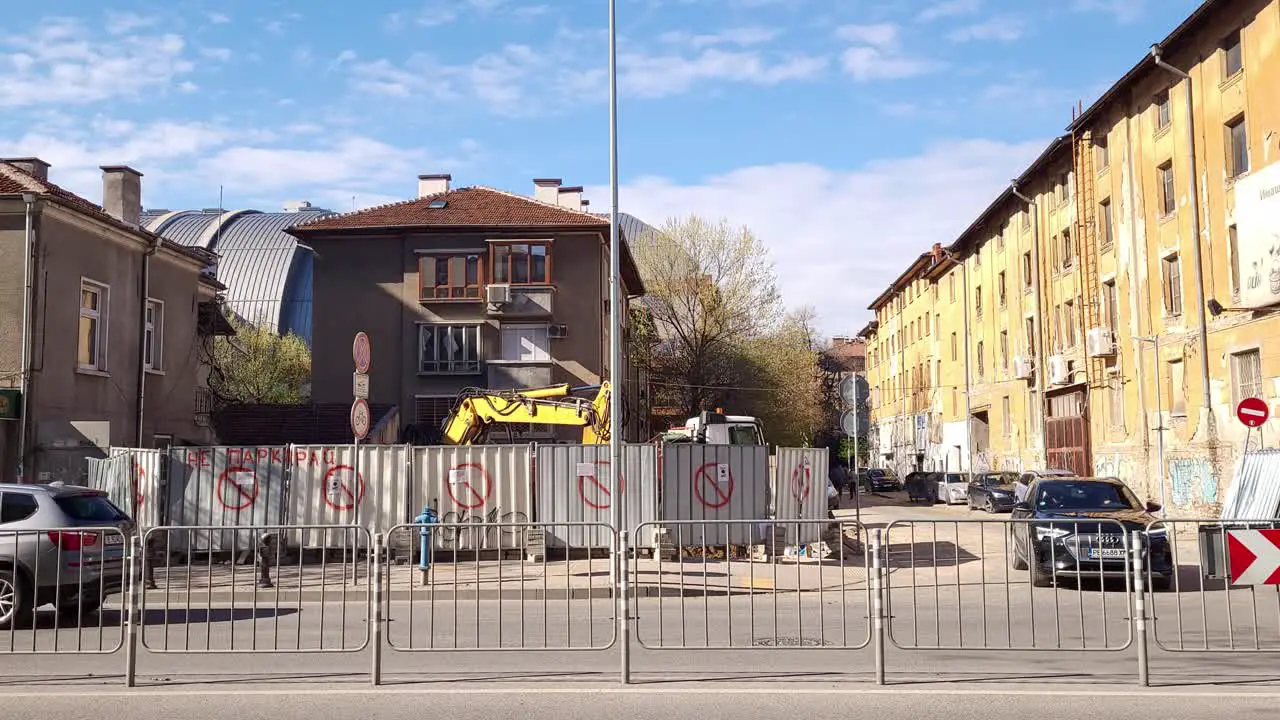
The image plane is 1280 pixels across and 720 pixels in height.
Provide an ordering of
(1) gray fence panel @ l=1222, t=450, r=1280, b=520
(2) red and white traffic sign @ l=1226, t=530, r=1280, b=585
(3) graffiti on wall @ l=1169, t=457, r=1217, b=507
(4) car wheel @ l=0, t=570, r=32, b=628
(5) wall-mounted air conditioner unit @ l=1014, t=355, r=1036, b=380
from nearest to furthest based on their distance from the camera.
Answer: (2) red and white traffic sign @ l=1226, t=530, r=1280, b=585 → (4) car wheel @ l=0, t=570, r=32, b=628 → (1) gray fence panel @ l=1222, t=450, r=1280, b=520 → (3) graffiti on wall @ l=1169, t=457, r=1217, b=507 → (5) wall-mounted air conditioner unit @ l=1014, t=355, r=1036, b=380

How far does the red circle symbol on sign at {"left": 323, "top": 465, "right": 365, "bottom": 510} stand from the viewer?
2094cm

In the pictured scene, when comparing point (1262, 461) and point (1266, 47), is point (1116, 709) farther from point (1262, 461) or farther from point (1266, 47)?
point (1266, 47)

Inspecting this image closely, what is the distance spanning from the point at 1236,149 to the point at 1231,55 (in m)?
2.40

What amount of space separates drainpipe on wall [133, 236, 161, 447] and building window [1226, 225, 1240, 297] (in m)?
25.8

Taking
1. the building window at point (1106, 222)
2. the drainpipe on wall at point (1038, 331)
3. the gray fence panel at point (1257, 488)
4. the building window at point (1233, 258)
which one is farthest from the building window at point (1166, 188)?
the gray fence panel at point (1257, 488)

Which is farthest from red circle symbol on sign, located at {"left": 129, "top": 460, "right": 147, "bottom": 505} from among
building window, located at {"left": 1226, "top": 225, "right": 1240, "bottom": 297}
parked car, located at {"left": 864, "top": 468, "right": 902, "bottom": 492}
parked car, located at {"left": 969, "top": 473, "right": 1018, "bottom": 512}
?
parked car, located at {"left": 864, "top": 468, "right": 902, "bottom": 492}

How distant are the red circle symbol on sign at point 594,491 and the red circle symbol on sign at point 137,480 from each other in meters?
8.01

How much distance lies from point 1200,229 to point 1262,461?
49.0 feet

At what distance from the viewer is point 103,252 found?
25.1m

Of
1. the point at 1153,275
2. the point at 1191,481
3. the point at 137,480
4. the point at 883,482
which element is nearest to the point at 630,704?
the point at 137,480

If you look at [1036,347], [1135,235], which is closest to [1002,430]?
[1036,347]

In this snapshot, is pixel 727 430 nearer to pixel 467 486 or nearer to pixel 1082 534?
pixel 467 486

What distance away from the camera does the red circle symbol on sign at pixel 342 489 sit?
20938 millimetres

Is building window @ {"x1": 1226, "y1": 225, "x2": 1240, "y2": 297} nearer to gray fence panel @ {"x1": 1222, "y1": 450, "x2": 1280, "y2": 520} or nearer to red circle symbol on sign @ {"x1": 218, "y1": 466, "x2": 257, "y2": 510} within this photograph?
gray fence panel @ {"x1": 1222, "y1": 450, "x2": 1280, "y2": 520}
